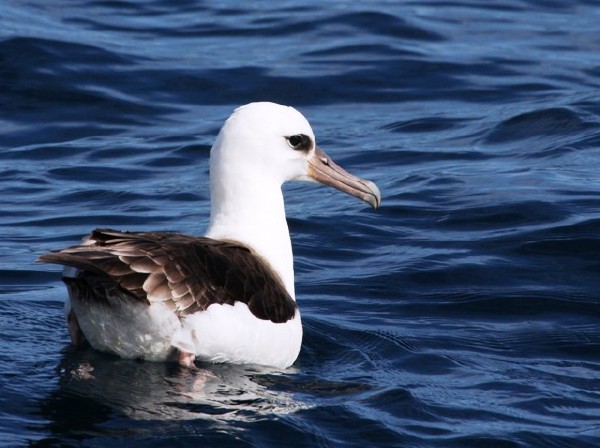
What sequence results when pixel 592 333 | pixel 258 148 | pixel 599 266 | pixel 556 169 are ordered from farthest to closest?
pixel 556 169 → pixel 599 266 → pixel 592 333 → pixel 258 148

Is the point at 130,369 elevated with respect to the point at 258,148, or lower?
lower

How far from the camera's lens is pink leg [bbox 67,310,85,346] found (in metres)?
8.49

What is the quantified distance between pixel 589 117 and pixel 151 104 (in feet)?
17.1

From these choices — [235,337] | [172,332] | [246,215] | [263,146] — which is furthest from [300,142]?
[172,332]

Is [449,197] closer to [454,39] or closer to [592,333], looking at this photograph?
[592,333]

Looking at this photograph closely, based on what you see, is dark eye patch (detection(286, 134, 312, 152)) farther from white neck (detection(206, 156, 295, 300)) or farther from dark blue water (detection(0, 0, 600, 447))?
dark blue water (detection(0, 0, 600, 447))

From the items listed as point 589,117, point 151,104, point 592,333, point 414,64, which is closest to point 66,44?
point 151,104

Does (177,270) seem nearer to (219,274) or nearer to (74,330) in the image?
(219,274)

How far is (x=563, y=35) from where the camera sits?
20125mm

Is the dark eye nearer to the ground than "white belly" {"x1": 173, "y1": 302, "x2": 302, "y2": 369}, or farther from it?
farther from it

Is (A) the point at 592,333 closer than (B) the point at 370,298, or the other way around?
(A) the point at 592,333

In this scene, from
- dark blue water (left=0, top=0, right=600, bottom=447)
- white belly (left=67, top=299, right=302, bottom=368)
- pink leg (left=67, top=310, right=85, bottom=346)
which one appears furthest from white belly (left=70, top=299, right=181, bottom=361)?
pink leg (left=67, top=310, right=85, bottom=346)

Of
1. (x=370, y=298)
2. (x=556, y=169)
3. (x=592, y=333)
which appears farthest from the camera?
(x=556, y=169)

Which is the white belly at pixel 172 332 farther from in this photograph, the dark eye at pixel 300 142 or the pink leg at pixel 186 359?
the dark eye at pixel 300 142
